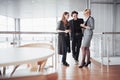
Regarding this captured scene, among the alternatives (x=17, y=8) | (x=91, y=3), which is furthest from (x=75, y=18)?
(x=17, y=8)

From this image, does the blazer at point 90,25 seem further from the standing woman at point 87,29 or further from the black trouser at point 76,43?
the black trouser at point 76,43

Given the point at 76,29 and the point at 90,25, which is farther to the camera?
the point at 76,29

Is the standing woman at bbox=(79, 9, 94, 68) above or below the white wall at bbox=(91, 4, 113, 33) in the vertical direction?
below

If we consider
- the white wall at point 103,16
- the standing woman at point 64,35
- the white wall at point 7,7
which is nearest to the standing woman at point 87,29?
the standing woman at point 64,35

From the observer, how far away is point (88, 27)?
13.6 feet

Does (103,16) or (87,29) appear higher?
(103,16)

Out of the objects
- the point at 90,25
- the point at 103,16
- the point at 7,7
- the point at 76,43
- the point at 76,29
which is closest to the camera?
the point at 90,25

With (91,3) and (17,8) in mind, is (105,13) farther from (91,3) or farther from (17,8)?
(17,8)

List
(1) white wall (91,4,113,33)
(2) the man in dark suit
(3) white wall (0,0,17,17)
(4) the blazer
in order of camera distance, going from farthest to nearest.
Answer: (3) white wall (0,0,17,17) < (1) white wall (91,4,113,33) < (2) the man in dark suit < (4) the blazer

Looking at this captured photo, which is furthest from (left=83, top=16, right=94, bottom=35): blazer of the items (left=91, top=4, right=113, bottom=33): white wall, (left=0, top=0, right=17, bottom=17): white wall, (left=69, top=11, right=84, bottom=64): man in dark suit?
(left=0, top=0, right=17, bottom=17): white wall

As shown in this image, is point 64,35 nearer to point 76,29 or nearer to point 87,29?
point 76,29

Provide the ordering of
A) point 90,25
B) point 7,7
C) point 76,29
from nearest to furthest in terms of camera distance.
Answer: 1. point 90,25
2. point 76,29
3. point 7,7

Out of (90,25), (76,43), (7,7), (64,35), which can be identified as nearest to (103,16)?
(76,43)

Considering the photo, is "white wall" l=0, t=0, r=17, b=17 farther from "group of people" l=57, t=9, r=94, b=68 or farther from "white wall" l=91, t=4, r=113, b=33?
"group of people" l=57, t=9, r=94, b=68
